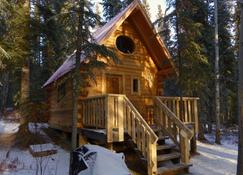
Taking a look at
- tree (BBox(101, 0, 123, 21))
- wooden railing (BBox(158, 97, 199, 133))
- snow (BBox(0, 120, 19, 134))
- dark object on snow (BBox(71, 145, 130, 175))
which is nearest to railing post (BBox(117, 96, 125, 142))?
dark object on snow (BBox(71, 145, 130, 175))

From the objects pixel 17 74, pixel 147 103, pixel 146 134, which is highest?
pixel 17 74

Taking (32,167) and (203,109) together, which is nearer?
(32,167)

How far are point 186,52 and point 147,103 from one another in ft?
10.2

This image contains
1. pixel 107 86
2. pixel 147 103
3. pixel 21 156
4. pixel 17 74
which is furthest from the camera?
pixel 17 74

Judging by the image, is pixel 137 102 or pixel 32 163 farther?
pixel 137 102

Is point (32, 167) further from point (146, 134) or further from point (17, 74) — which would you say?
point (17, 74)

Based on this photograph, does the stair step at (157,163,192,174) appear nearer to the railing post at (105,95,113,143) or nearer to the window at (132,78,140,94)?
Answer: the railing post at (105,95,113,143)

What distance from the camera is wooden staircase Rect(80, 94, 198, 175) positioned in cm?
838

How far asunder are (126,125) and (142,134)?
2.30 feet

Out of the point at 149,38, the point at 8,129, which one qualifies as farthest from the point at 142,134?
the point at 8,129

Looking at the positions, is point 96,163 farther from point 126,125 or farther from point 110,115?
point 126,125

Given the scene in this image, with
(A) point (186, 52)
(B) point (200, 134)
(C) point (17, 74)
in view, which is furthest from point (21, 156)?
(B) point (200, 134)

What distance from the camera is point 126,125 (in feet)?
29.6

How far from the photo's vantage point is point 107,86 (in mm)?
11945
